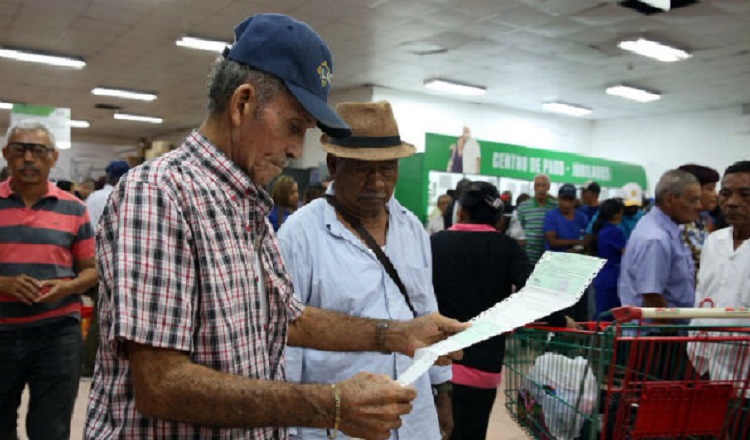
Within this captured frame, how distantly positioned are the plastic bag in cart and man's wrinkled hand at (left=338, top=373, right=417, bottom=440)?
4.34 feet

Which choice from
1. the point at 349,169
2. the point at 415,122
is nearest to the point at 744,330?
the point at 349,169

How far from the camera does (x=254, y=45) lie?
3.73 ft

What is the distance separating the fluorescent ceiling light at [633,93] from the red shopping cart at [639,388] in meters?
9.77

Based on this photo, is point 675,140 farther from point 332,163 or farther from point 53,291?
point 53,291

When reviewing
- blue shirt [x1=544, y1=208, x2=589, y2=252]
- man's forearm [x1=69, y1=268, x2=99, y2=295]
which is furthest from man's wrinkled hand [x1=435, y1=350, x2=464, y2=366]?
blue shirt [x1=544, y1=208, x2=589, y2=252]

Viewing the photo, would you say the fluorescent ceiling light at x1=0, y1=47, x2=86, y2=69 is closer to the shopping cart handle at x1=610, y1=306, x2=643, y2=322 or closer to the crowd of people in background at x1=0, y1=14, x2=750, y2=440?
the crowd of people in background at x1=0, y1=14, x2=750, y2=440

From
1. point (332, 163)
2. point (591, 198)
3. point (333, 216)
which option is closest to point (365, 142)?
point (332, 163)

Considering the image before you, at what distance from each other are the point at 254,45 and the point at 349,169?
3.51ft

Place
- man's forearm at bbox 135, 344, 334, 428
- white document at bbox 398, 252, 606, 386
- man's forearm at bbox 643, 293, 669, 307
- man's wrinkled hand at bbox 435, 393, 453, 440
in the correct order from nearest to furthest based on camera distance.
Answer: man's forearm at bbox 135, 344, 334, 428, white document at bbox 398, 252, 606, 386, man's wrinkled hand at bbox 435, 393, 453, 440, man's forearm at bbox 643, 293, 669, 307

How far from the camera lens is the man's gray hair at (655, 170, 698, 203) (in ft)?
11.6

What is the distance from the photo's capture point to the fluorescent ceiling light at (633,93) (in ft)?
37.2

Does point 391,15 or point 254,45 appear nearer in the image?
point 254,45

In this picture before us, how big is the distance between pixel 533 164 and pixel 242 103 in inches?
426

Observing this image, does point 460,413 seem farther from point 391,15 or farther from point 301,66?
point 391,15
